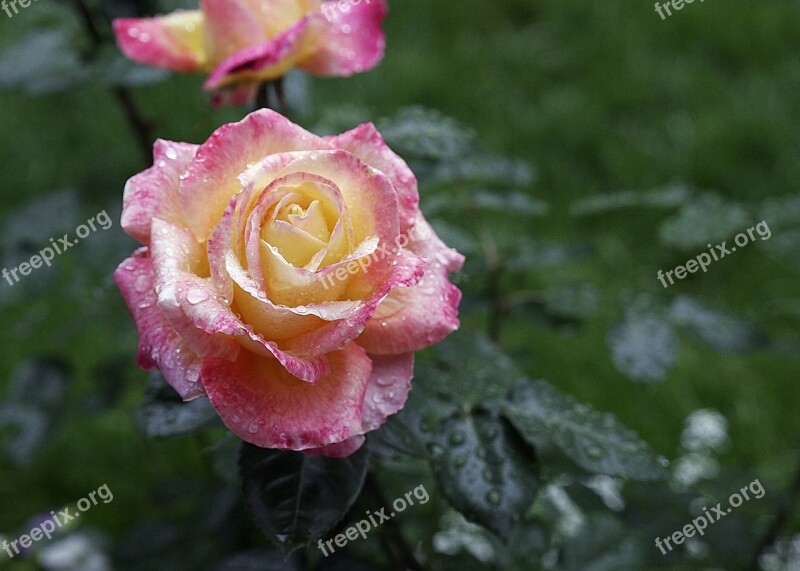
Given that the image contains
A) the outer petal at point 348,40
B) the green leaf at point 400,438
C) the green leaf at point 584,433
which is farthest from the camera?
the outer petal at point 348,40

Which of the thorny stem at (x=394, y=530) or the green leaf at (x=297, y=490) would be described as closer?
the green leaf at (x=297, y=490)

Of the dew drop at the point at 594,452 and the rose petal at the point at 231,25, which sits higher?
the rose petal at the point at 231,25

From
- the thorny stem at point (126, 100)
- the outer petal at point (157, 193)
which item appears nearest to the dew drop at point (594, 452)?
the outer petal at point (157, 193)

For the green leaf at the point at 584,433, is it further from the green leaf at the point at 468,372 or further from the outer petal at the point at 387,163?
the outer petal at the point at 387,163

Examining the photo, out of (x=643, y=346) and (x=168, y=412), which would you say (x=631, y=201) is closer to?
(x=643, y=346)

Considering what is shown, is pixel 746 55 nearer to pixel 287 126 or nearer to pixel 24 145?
pixel 24 145

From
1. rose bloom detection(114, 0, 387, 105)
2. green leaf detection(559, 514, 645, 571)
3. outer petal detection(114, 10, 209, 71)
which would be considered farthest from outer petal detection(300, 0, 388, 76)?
green leaf detection(559, 514, 645, 571)
